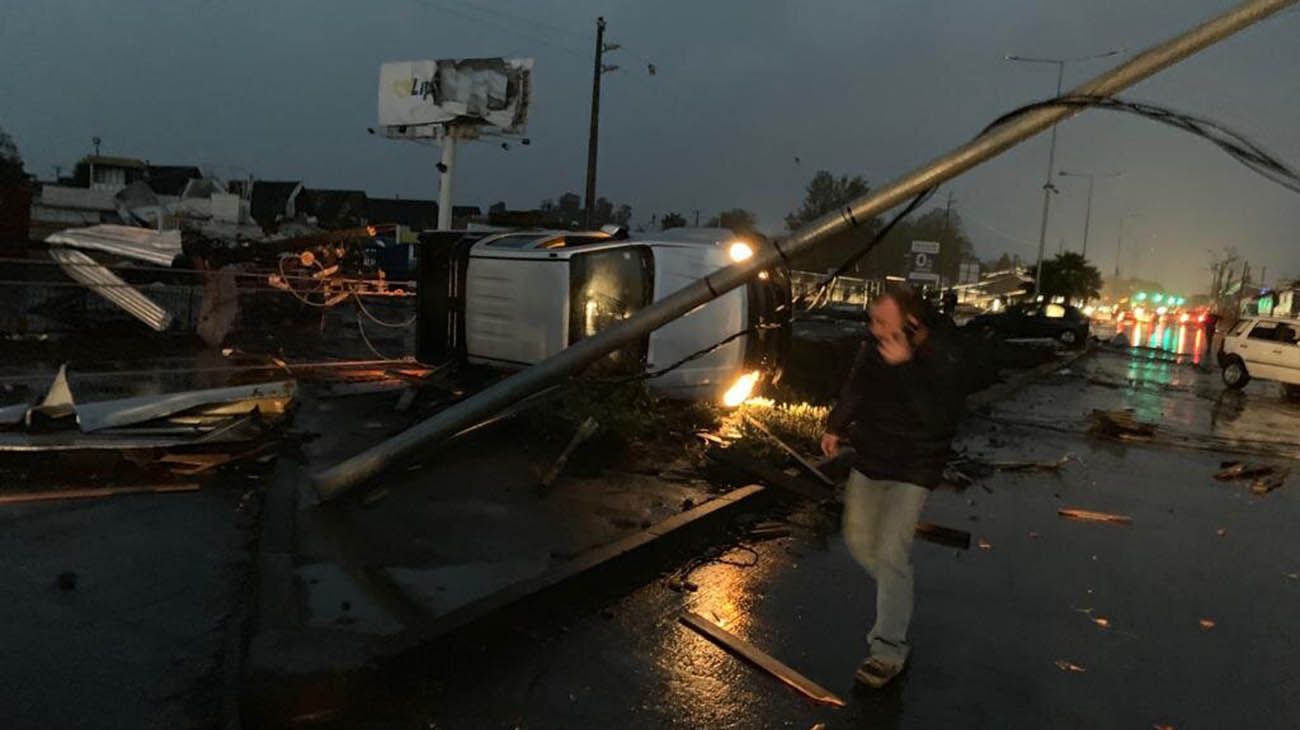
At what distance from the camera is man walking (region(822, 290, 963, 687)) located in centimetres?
410

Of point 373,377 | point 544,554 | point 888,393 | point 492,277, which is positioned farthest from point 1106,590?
point 373,377

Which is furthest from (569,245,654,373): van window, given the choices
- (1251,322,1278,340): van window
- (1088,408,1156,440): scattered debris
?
(1251,322,1278,340): van window

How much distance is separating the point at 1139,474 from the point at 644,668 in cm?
848

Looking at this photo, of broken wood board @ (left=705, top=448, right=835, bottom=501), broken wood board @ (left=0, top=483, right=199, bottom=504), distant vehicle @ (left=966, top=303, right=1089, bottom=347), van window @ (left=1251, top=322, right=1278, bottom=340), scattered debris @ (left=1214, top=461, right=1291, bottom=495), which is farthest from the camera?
distant vehicle @ (left=966, top=303, right=1089, bottom=347)

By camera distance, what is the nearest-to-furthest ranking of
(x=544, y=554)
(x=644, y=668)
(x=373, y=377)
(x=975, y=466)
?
1. (x=644, y=668)
2. (x=544, y=554)
3. (x=975, y=466)
4. (x=373, y=377)

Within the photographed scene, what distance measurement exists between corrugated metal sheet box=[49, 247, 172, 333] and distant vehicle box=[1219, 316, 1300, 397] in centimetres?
2470

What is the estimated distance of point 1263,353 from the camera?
20.8 meters

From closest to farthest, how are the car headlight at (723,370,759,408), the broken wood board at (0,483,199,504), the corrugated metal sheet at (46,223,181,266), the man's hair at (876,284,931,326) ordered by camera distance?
1. the man's hair at (876,284,931,326)
2. the broken wood board at (0,483,199,504)
3. the car headlight at (723,370,759,408)
4. the corrugated metal sheet at (46,223,181,266)

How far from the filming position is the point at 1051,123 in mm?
4320

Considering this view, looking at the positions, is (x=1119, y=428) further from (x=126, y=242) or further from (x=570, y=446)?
(x=126, y=242)

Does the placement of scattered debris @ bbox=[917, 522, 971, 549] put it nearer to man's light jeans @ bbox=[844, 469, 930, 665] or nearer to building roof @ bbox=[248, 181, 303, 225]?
man's light jeans @ bbox=[844, 469, 930, 665]

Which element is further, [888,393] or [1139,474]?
[1139,474]

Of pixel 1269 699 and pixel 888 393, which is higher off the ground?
pixel 888 393

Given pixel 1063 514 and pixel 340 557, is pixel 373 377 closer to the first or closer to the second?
pixel 340 557
